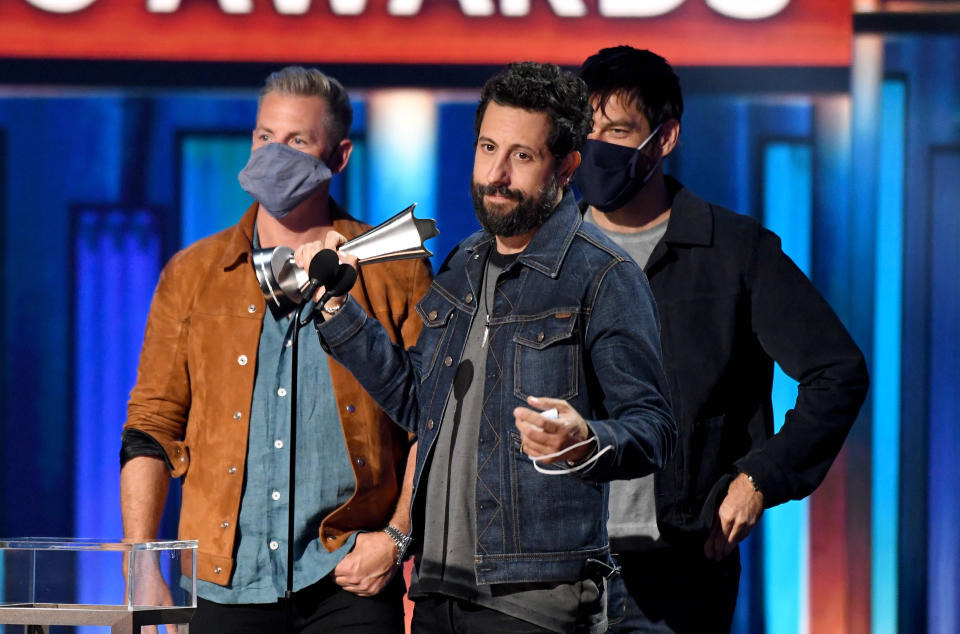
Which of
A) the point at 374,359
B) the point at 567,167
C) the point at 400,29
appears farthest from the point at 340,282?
the point at 400,29

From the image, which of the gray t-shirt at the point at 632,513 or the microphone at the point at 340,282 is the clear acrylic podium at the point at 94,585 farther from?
the gray t-shirt at the point at 632,513

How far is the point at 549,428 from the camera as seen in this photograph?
2152 mm

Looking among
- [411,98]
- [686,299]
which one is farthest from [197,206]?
[686,299]

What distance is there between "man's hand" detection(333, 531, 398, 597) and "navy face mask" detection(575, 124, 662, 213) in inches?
39.7

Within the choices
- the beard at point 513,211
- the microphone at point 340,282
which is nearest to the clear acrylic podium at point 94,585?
the microphone at point 340,282

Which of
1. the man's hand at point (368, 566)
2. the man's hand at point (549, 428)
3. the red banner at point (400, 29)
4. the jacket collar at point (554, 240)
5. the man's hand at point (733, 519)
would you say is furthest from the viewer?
the red banner at point (400, 29)

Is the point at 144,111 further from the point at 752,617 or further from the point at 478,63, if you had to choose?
the point at 752,617

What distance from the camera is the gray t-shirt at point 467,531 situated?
244cm

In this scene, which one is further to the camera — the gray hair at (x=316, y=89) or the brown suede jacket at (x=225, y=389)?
the gray hair at (x=316, y=89)

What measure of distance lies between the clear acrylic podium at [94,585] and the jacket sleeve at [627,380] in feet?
2.57

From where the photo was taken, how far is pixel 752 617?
15.1 feet

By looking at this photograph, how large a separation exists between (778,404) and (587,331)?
89.0 inches

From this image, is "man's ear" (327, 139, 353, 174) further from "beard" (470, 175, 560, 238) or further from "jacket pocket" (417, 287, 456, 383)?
"beard" (470, 175, 560, 238)

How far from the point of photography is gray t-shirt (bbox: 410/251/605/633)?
244cm
